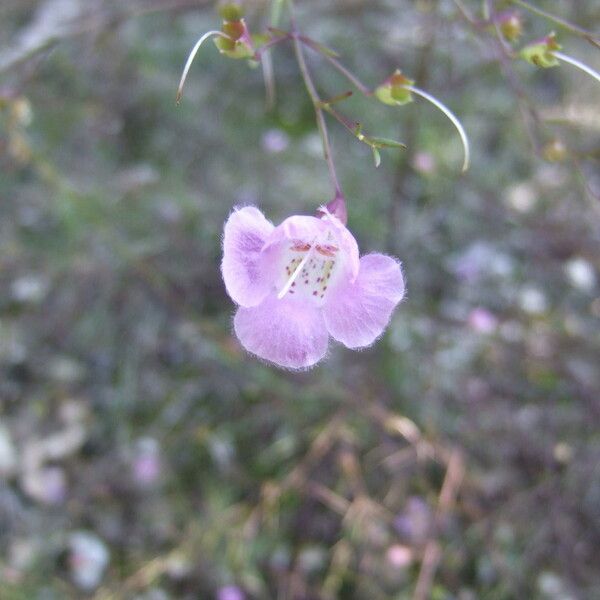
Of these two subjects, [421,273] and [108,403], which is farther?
[421,273]

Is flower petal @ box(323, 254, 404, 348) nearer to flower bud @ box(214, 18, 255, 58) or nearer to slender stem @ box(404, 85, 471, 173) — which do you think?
slender stem @ box(404, 85, 471, 173)

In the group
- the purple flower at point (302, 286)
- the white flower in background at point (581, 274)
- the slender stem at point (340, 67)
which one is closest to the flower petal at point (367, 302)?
the purple flower at point (302, 286)

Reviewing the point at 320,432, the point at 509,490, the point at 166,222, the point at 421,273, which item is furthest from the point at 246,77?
the point at 509,490

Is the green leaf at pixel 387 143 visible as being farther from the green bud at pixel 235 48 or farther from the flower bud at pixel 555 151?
the flower bud at pixel 555 151

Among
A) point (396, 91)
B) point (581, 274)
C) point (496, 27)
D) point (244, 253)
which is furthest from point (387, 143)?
point (581, 274)

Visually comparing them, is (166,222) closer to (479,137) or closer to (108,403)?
(108,403)
